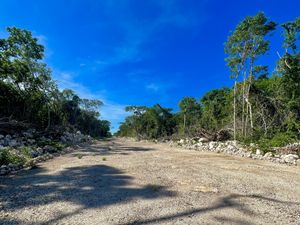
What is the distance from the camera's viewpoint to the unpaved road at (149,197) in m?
3.28

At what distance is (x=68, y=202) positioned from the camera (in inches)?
152

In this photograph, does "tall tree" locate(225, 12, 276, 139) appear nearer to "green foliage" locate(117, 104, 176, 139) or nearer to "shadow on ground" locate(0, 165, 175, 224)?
"shadow on ground" locate(0, 165, 175, 224)

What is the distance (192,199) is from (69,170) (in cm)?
382

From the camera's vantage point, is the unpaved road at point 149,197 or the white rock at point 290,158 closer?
the unpaved road at point 149,197

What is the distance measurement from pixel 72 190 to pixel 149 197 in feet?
5.13

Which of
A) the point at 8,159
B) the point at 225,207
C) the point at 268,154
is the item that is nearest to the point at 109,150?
the point at 8,159

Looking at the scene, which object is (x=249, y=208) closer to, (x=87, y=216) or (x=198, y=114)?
(x=87, y=216)

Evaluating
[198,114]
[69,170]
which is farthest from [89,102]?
[69,170]

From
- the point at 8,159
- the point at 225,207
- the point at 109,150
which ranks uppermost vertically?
the point at 109,150

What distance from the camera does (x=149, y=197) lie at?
4.14 metres

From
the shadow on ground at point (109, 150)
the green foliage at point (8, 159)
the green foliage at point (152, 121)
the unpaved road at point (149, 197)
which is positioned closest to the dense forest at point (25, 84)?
the shadow on ground at point (109, 150)

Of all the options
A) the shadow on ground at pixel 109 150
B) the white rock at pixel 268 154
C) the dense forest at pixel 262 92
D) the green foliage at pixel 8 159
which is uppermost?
the dense forest at pixel 262 92

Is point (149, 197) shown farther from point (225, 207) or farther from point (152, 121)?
point (152, 121)

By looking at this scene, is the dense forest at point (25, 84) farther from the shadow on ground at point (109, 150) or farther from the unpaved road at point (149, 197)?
the unpaved road at point (149, 197)
